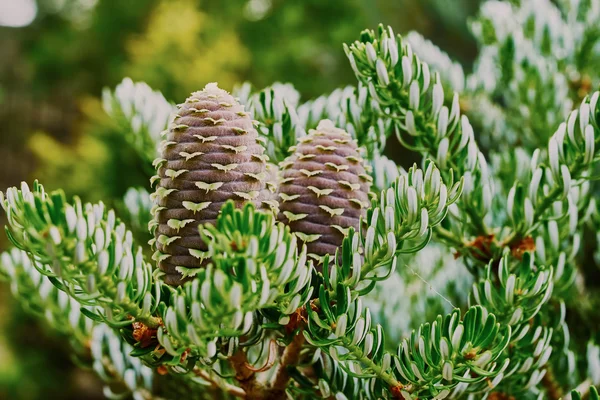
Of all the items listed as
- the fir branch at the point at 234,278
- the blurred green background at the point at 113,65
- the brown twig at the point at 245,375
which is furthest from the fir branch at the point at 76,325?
the blurred green background at the point at 113,65

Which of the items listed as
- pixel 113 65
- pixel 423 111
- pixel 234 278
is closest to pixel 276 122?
pixel 423 111

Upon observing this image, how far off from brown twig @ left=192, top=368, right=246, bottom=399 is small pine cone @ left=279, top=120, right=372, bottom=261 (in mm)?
133

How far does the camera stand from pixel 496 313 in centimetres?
41

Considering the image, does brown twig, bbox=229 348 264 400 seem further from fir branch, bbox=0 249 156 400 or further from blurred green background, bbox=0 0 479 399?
blurred green background, bbox=0 0 479 399

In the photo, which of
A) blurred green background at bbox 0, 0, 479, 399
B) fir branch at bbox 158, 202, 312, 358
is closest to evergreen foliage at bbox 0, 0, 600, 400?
fir branch at bbox 158, 202, 312, 358

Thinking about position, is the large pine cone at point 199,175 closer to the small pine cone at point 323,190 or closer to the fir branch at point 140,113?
the small pine cone at point 323,190

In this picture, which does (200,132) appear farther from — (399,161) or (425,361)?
(399,161)

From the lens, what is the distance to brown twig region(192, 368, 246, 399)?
44 centimetres

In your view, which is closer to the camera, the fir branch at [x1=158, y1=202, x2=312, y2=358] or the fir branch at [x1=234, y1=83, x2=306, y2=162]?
the fir branch at [x1=158, y1=202, x2=312, y2=358]

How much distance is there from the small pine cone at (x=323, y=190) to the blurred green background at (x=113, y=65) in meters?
0.94

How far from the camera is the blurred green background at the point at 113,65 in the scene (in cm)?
258

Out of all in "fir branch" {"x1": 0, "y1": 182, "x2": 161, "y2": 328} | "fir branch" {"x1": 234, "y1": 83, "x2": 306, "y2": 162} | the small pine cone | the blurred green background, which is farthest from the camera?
the blurred green background

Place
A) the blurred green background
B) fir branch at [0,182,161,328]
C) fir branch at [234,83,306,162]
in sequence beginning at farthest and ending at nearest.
Result: the blurred green background < fir branch at [234,83,306,162] < fir branch at [0,182,161,328]

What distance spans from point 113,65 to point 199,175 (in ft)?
12.2
